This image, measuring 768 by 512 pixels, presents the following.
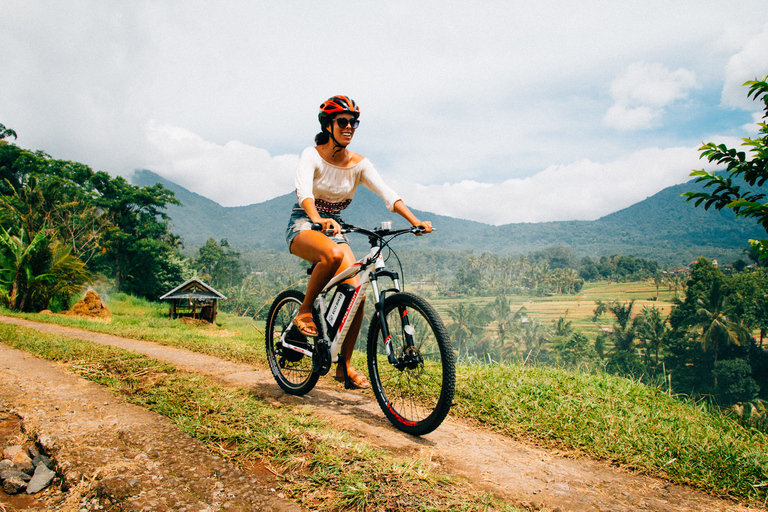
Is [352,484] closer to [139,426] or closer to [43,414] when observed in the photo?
[139,426]

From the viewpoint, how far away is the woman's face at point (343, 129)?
123 inches

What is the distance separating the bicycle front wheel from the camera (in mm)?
2365

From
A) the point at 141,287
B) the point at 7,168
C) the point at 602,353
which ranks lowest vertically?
the point at 602,353

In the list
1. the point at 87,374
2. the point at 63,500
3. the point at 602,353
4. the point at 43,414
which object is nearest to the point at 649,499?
the point at 63,500

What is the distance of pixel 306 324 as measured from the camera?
3199 mm

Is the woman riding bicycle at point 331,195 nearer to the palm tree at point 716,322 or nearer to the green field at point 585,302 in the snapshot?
the palm tree at point 716,322

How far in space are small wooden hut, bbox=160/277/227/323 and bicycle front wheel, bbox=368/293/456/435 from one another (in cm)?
2503

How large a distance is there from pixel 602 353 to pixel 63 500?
9788cm

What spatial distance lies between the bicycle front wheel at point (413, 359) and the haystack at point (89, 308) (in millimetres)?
19214

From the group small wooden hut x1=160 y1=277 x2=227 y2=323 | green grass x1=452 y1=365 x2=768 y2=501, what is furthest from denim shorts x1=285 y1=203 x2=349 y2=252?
small wooden hut x1=160 y1=277 x2=227 y2=323

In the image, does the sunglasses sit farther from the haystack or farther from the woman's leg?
the haystack

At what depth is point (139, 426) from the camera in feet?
7.61

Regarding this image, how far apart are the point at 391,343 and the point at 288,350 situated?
1.21 meters

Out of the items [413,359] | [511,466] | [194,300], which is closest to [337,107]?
[413,359]
